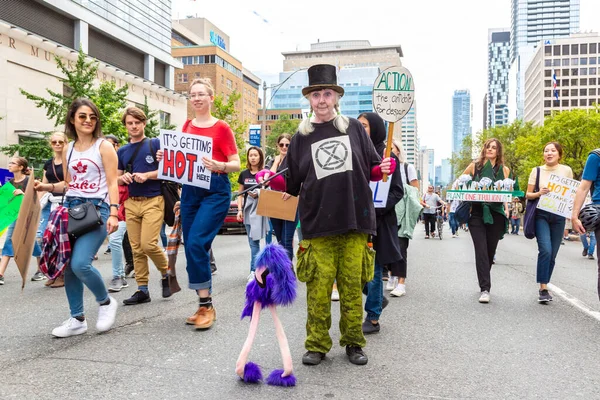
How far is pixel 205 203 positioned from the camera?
4.86 m

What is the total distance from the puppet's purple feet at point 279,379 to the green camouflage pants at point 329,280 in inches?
18.2

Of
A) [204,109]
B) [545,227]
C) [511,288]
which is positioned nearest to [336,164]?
[204,109]

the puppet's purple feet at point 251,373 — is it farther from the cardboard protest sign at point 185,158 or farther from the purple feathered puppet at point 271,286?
the cardboard protest sign at point 185,158

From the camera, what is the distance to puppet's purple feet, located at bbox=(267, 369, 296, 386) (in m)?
3.39

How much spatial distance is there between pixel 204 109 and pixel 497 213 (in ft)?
12.3

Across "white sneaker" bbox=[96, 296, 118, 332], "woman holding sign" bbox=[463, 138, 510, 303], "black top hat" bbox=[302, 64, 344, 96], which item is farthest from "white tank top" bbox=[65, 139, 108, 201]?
"woman holding sign" bbox=[463, 138, 510, 303]

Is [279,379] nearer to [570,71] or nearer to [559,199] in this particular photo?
[559,199]

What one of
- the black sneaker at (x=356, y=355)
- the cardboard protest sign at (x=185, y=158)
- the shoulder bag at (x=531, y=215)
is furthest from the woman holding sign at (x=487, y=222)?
the cardboard protest sign at (x=185, y=158)

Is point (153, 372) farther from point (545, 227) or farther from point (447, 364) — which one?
point (545, 227)

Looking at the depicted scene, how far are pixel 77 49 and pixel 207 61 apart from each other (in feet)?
164

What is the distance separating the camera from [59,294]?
6.61 meters

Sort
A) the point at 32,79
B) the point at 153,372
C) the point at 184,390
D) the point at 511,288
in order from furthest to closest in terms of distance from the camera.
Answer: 1. the point at 32,79
2. the point at 511,288
3. the point at 153,372
4. the point at 184,390

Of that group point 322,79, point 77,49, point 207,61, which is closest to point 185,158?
point 322,79

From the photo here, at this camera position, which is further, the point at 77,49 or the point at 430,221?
the point at 77,49
